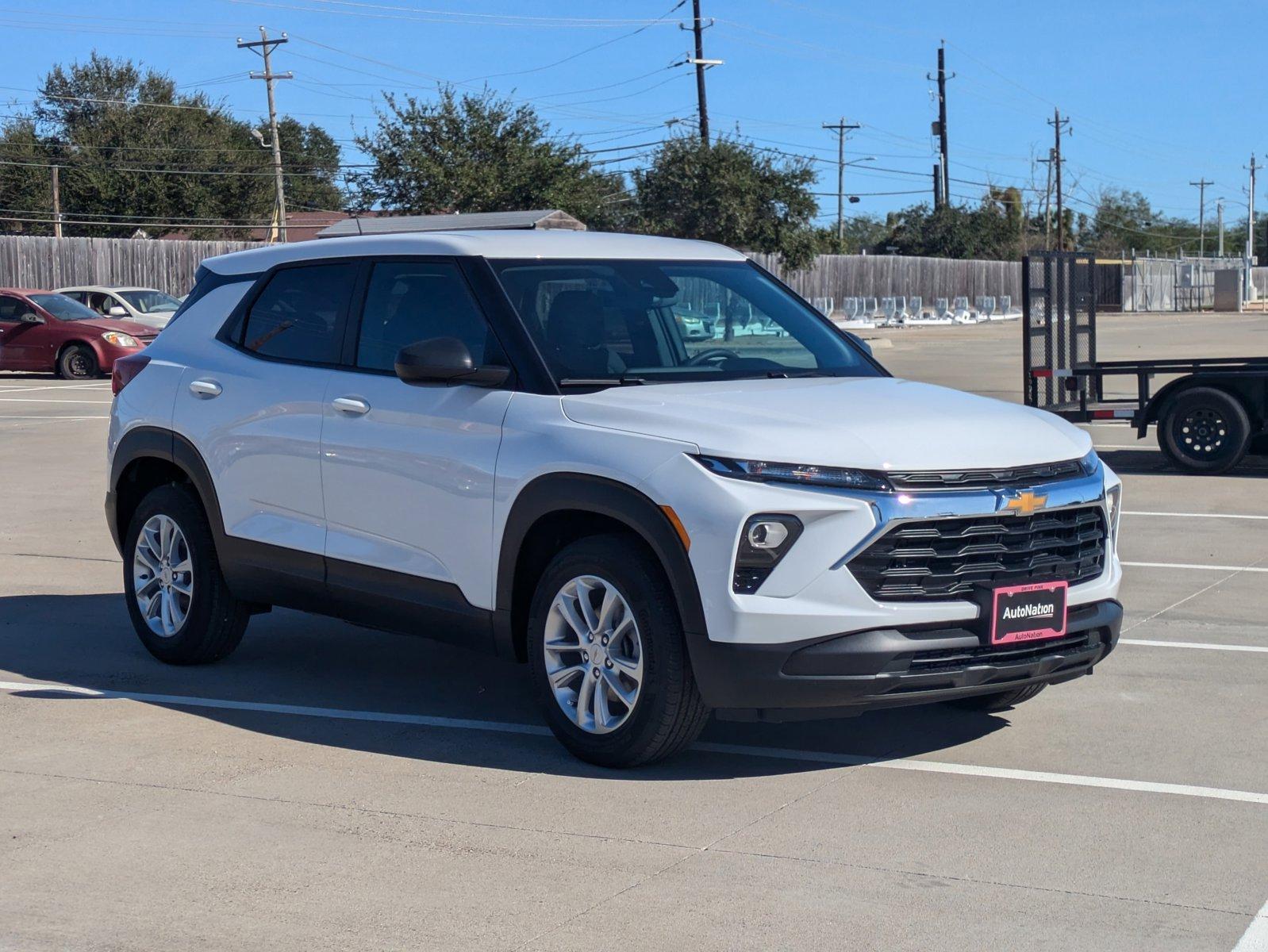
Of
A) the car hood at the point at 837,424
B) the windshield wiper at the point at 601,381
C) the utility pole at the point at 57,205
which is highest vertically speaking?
the utility pole at the point at 57,205

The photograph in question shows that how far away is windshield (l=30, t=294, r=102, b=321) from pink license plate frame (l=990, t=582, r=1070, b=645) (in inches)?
1009

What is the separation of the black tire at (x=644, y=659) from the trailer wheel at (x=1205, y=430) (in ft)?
33.7

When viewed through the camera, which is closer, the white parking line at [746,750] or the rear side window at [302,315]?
the white parking line at [746,750]

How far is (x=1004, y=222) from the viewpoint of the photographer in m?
91.7

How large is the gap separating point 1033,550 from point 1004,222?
294 feet

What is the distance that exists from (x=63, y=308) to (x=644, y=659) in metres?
25.6

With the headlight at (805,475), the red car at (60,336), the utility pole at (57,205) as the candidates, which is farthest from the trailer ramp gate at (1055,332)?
the utility pole at (57,205)

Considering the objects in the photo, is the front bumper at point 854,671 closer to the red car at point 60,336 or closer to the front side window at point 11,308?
the red car at point 60,336

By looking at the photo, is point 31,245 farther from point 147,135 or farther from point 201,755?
point 201,755

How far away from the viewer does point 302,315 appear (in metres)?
7.00

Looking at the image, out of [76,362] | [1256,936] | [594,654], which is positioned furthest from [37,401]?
[1256,936]

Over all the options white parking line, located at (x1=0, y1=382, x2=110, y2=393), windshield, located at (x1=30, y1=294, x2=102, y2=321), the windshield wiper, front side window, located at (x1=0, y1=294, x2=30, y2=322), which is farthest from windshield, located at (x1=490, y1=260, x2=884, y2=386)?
front side window, located at (x1=0, y1=294, x2=30, y2=322)

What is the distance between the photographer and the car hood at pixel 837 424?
5.21m

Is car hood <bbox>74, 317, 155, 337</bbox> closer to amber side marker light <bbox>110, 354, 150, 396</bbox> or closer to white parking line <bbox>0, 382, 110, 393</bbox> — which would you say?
white parking line <bbox>0, 382, 110, 393</bbox>
